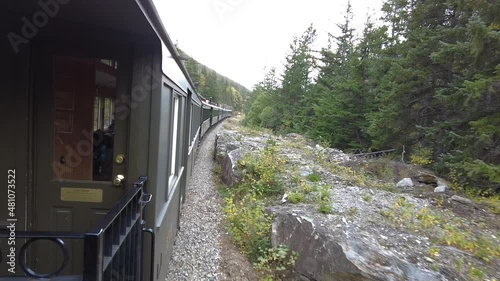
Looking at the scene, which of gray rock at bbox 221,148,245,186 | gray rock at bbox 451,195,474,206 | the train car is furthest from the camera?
gray rock at bbox 221,148,245,186

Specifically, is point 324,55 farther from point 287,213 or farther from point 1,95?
point 1,95

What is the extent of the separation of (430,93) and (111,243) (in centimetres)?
1088

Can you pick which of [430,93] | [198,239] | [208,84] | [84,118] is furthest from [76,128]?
[208,84]

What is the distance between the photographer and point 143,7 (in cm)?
146

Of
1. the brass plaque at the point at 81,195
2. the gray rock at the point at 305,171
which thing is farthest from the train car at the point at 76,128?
the gray rock at the point at 305,171

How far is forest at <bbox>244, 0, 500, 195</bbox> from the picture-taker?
6.09 m

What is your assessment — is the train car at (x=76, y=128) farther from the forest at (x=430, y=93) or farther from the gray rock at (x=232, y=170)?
the forest at (x=430, y=93)

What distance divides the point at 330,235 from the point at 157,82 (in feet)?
9.21

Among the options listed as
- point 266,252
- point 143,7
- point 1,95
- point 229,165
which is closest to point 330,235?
point 266,252

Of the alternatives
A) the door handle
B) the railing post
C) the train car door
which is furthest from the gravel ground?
the railing post

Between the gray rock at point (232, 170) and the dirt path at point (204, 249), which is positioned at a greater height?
the gray rock at point (232, 170)

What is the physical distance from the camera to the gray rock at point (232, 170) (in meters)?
7.54

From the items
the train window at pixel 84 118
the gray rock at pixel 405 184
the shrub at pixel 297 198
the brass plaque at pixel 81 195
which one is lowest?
the shrub at pixel 297 198

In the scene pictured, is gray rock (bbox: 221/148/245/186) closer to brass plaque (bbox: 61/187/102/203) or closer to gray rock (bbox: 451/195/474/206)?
gray rock (bbox: 451/195/474/206)
